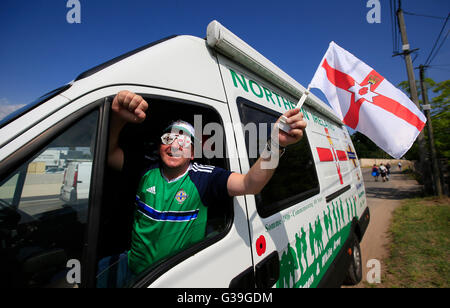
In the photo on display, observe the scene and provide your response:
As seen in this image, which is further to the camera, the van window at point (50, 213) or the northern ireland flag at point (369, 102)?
the northern ireland flag at point (369, 102)

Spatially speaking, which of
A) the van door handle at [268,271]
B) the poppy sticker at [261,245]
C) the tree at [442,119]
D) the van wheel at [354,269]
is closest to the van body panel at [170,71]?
the poppy sticker at [261,245]

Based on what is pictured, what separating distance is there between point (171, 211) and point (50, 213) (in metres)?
0.54

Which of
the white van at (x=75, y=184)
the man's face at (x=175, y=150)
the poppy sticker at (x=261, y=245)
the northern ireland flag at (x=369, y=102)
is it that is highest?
the northern ireland flag at (x=369, y=102)

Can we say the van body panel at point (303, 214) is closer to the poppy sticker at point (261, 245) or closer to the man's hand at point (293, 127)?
the poppy sticker at point (261, 245)

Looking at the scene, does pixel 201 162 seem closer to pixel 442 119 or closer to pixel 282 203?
pixel 282 203

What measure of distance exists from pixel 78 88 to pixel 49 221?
0.56 m

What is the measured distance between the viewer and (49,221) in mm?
904

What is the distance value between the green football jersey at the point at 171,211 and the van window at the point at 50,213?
39 centimetres

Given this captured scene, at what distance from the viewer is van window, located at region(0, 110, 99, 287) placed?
85 centimetres

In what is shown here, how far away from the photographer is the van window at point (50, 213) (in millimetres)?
846

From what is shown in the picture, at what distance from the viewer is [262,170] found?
4.00 ft

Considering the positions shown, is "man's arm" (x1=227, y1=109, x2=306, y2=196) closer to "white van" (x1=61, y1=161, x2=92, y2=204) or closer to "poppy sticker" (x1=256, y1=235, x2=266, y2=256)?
"poppy sticker" (x1=256, y1=235, x2=266, y2=256)

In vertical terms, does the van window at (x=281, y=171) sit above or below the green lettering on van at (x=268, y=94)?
below

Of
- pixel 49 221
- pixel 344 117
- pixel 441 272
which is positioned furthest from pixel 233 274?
pixel 441 272
